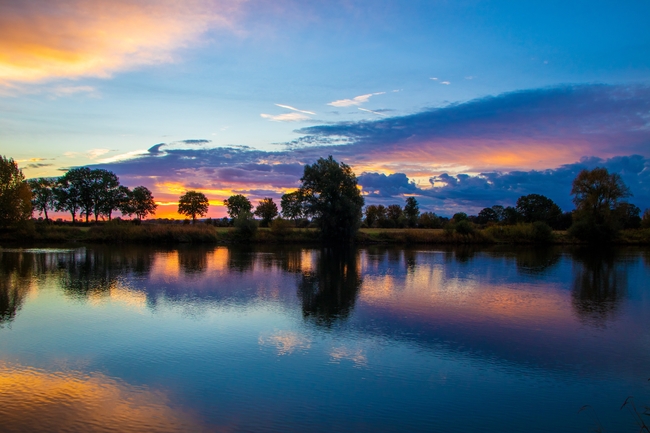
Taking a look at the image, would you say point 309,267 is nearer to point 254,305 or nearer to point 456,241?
point 254,305

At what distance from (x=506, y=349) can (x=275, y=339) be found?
5.51 meters

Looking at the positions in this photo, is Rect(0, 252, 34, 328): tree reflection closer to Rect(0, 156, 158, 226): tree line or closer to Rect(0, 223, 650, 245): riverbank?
Rect(0, 223, 650, 245): riverbank

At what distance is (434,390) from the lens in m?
7.65

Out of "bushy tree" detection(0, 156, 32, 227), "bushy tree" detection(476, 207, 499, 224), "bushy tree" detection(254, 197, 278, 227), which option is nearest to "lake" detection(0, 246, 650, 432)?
"bushy tree" detection(0, 156, 32, 227)

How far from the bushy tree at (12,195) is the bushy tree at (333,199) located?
30.6 m

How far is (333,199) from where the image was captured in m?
54.6

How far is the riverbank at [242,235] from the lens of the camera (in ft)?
165

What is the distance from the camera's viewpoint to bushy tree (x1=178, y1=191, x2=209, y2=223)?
291 ft

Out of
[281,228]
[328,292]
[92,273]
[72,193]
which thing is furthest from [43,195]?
[328,292]

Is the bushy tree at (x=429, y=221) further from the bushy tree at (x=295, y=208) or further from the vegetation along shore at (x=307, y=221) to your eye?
the bushy tree at (x=295, y=208)

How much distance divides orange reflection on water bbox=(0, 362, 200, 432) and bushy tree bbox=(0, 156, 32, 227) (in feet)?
147

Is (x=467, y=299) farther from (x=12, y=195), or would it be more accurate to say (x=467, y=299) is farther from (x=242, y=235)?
(x=12, y=195)

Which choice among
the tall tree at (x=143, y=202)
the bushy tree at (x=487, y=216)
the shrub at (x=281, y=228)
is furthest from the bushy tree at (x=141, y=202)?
the bushy tree at (x=487, y=216)

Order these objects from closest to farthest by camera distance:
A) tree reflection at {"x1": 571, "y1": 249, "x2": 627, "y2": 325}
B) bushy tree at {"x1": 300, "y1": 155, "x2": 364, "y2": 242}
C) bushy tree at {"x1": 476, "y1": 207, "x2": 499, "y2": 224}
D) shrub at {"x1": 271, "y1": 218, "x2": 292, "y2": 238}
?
tree reflection at {"x1": 571, "y1": 249, "x2": 627, "y2": 325} → bushy tree at {"x1": 300, "y1": 155, "x2": 364, "y2": 242} → shrub at {"x1": 271, "y1": 218, "x2": 292, "y2": 238} → bushy tree at {"x1": 476, "y1": 207, "x2": 499, "y2": 224}
